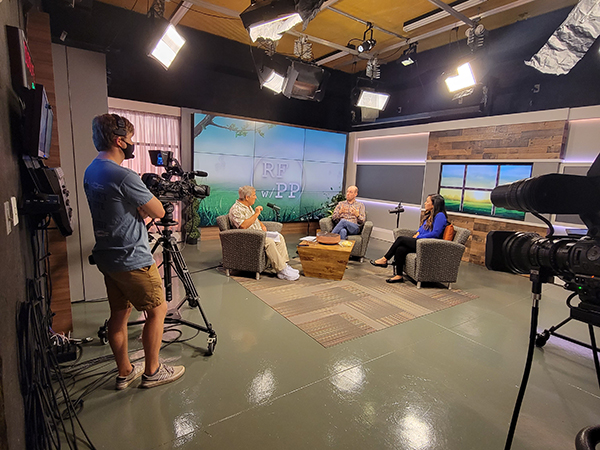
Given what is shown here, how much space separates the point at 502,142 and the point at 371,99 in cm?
220

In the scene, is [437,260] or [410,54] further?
[410,54]

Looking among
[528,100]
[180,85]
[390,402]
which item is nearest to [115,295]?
[390,402]

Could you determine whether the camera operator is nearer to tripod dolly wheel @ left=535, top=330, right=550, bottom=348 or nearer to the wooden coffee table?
the wooden coffee table

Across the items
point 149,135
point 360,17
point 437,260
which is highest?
point 360,17

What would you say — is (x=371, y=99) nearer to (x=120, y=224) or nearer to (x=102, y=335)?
(x=120, y=224)

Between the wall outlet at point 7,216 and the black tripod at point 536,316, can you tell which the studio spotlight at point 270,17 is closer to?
the wall outlet at point 7,216

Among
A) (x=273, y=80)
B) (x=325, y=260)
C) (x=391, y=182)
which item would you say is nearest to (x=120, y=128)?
(x=325, y=260)

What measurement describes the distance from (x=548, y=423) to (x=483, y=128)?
14.6ft

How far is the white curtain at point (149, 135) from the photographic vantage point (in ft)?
16.6

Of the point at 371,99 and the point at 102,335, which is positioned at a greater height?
the point at 371,99

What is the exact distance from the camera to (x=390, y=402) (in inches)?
73.3

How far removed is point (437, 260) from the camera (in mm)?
3750

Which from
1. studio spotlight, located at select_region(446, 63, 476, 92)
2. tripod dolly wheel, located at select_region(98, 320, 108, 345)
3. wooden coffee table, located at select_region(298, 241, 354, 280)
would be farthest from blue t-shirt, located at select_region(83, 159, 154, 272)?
studio spotlight, located at select_region(446, 63, 476, 92)

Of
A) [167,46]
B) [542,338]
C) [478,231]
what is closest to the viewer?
[542,338]
